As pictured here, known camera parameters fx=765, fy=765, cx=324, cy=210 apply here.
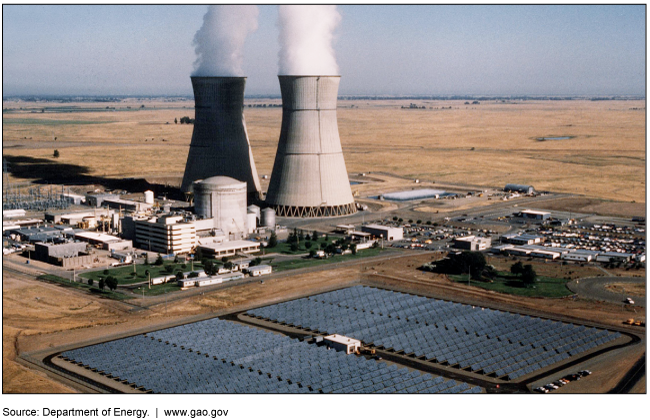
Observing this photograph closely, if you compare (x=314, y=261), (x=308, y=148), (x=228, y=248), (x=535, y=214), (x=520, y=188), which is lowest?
(x=314, y=261)

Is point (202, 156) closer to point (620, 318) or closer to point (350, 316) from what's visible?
point (350, 316)

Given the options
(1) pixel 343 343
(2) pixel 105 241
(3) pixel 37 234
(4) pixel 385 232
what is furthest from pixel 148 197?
(1) pixel 343 343

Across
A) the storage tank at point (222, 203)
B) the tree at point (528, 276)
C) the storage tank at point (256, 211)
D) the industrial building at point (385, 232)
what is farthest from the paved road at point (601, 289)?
the storage tank at point (256, 211)

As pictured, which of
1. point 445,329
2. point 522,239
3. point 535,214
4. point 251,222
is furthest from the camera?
point 535,214

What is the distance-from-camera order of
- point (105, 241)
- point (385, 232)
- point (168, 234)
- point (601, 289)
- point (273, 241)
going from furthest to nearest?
point (385, 232)
point (273, 241)
point (105, 241)
point (168, 234)
point (601, 289)

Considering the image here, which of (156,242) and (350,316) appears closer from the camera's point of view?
(350,316)

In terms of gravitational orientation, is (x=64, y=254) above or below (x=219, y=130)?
below

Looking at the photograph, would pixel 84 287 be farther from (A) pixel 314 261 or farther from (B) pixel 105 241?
(A) pixel 314 261

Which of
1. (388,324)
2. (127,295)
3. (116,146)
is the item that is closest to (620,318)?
(388,324)
